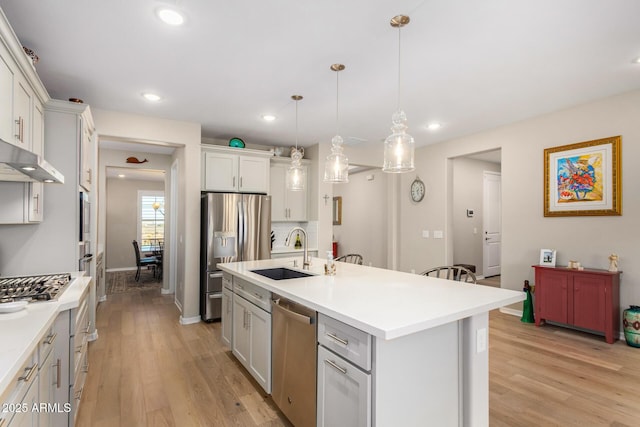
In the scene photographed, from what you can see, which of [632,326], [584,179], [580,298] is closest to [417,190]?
[584,179]

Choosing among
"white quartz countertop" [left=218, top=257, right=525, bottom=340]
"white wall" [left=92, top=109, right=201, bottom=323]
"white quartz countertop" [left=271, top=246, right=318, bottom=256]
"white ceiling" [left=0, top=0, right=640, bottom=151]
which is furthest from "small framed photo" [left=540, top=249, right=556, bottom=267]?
"white wall" [left=92, top=109, right=201, bottom=323]

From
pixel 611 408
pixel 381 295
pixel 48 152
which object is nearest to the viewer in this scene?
pixel 381 295

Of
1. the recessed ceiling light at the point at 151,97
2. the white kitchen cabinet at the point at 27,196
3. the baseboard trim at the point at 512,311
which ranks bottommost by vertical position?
the baseboard trim at the point at 512,311

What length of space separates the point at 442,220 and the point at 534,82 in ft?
8.91

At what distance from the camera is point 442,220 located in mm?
5457

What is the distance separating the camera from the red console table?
3430 millimetres

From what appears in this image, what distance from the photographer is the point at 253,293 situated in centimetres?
258

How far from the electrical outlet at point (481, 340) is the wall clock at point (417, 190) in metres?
4.19

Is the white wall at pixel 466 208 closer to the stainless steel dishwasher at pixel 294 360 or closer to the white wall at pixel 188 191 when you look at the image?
the white wall at pixel 188 191

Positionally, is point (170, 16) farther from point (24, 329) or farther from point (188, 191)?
point (188, 191)

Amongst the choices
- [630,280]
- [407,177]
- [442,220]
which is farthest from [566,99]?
[407,177]

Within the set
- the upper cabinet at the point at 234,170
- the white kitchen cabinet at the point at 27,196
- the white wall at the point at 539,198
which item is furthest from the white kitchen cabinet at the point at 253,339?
the white wall at the point at 539,198

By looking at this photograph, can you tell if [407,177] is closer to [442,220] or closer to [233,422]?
[442,220]

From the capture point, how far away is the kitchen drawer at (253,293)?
7.73 ft
